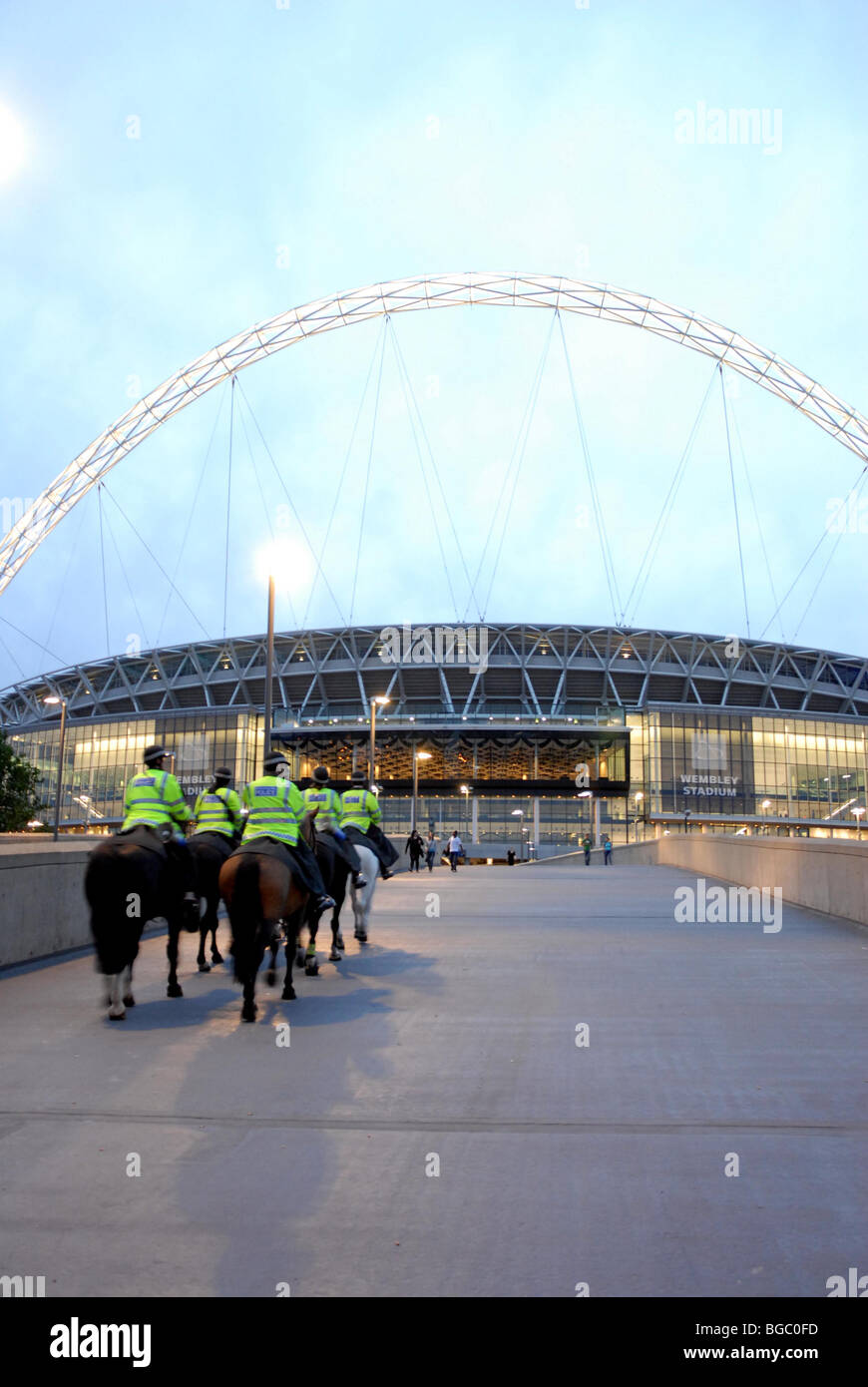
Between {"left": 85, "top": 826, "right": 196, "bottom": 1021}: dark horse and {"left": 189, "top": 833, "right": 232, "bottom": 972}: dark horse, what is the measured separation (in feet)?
6.69

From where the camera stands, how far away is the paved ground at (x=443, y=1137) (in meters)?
4.25

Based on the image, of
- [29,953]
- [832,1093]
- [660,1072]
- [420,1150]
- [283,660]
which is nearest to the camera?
[420,1150]

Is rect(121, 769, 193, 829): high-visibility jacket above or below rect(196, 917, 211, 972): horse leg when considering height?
above

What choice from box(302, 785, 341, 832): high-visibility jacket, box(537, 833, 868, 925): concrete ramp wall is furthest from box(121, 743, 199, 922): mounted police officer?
box(537, 833, 868, 925): concrete ramp wall

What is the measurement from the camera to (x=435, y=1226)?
15.1ft

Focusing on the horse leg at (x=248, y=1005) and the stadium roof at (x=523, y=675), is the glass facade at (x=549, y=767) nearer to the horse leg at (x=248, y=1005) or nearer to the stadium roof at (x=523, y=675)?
the stadium roof at (x=523, y=675)

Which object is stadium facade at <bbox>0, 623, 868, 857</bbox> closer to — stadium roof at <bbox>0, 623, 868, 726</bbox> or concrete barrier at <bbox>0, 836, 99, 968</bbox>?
stadium roof at <bbox>0, 623, 868, 726</bbox>

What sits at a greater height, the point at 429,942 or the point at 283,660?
the point at 283,660

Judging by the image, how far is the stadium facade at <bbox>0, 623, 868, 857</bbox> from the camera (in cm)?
9819

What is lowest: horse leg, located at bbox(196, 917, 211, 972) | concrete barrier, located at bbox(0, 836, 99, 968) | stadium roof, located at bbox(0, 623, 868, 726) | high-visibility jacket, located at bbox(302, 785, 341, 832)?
horse leg, located at bbox(196, 917, 211, 972)

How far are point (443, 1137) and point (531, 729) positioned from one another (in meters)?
93.9
